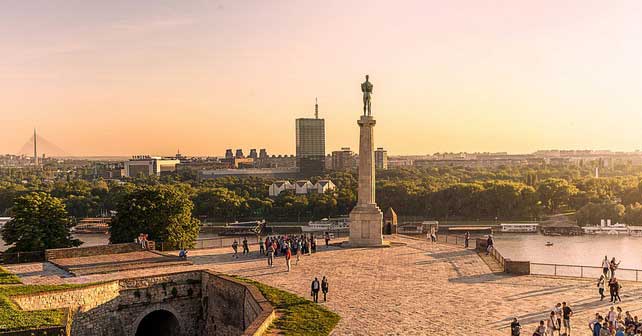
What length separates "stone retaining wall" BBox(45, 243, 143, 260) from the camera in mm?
29289

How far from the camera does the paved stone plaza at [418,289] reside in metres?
18.2

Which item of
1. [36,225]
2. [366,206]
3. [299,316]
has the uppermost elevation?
[366,206]

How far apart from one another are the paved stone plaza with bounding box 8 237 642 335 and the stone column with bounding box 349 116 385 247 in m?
2.16

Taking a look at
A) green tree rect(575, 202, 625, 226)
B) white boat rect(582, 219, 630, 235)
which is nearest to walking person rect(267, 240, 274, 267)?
white boat rect(582, 219, 630, 235)

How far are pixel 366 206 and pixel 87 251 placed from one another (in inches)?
558

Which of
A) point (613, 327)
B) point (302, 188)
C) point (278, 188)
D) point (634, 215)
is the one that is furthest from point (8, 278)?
point (302, 188)

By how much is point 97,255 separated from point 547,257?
3920 centimetres

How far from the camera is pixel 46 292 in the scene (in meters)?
21.1

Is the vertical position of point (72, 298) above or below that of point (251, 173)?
below

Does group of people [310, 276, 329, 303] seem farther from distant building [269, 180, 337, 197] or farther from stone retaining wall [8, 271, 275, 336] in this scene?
distant building [269, 180, 337, 197]

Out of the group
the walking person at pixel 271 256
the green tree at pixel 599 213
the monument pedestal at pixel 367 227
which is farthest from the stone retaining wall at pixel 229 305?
the green tree at pixel 599 213

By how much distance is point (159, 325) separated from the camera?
26.9 m

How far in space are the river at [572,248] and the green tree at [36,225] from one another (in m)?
35.2

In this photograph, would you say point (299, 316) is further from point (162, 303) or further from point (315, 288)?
point (162, 303)
